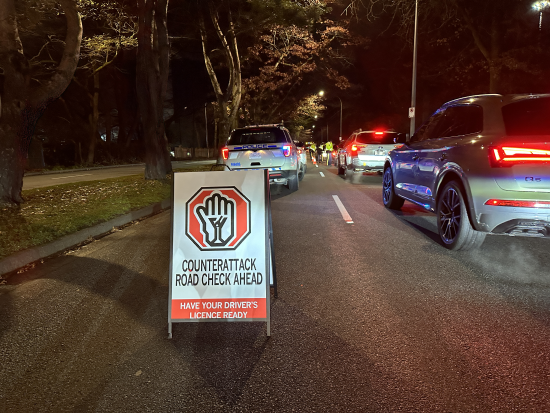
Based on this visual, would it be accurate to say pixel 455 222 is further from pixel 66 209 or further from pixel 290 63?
pixel 290 63

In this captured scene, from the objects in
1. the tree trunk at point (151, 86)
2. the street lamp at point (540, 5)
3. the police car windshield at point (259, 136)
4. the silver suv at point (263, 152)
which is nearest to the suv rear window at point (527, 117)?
the silver suv at point (263, 152)

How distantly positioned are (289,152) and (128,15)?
10.8 metres

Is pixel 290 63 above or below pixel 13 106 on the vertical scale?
above

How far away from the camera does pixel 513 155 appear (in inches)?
202

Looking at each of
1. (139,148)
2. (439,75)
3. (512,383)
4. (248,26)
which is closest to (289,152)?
(512,383)

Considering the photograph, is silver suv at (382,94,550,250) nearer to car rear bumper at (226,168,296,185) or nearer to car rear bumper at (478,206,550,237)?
car rear bumper at (478,206,550,237)

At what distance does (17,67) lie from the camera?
10289 mm

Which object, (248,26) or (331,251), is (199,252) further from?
(248,26)

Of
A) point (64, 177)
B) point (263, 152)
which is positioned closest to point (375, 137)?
point (263, 152)

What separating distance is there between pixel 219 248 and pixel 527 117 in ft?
14.1

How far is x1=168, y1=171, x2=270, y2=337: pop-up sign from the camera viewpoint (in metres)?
3.69

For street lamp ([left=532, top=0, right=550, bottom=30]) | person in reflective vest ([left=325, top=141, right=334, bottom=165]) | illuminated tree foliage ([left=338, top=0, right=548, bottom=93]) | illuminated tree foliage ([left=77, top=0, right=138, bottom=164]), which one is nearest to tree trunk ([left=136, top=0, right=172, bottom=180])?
illuminated tree foliage ([left=77, top=0, right=138, bottom=164])

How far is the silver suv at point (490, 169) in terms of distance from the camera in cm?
507

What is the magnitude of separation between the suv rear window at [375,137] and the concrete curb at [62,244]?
29.5 feet
